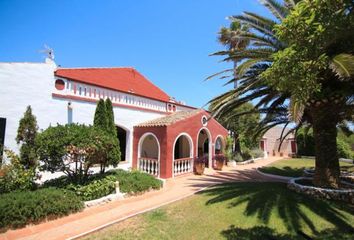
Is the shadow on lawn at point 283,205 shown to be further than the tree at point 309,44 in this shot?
Yes

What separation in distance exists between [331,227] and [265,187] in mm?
4128

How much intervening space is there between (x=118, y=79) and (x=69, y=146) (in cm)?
1104

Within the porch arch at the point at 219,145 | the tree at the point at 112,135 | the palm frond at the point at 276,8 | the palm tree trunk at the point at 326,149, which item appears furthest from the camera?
the porch arch at the point at 219,145

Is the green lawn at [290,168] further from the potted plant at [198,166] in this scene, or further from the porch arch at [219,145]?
the potted plant at [198,166]

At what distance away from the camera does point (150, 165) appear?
16.8m

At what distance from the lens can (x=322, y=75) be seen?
948 centimetres

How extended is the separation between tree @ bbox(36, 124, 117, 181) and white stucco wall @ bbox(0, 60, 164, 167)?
8.16 feet

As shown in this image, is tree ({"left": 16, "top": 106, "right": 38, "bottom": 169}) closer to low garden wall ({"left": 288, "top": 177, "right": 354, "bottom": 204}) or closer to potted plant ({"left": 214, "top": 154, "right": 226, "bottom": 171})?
low garden wall ({"left": 288, "top": 177, "right": 354, "bottom": 204})

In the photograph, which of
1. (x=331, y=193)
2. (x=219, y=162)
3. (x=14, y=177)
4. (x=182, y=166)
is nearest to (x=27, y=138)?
(x=14, y=177)

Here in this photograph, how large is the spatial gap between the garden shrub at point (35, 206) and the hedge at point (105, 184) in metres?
0.61

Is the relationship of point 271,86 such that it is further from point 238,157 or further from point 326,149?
point 238,157

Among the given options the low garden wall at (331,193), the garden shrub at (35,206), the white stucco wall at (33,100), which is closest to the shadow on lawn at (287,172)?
the low garden wall at (331,193)

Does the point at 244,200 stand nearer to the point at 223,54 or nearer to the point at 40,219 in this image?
the point at 223,54

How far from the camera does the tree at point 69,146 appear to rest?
10.3 meters
